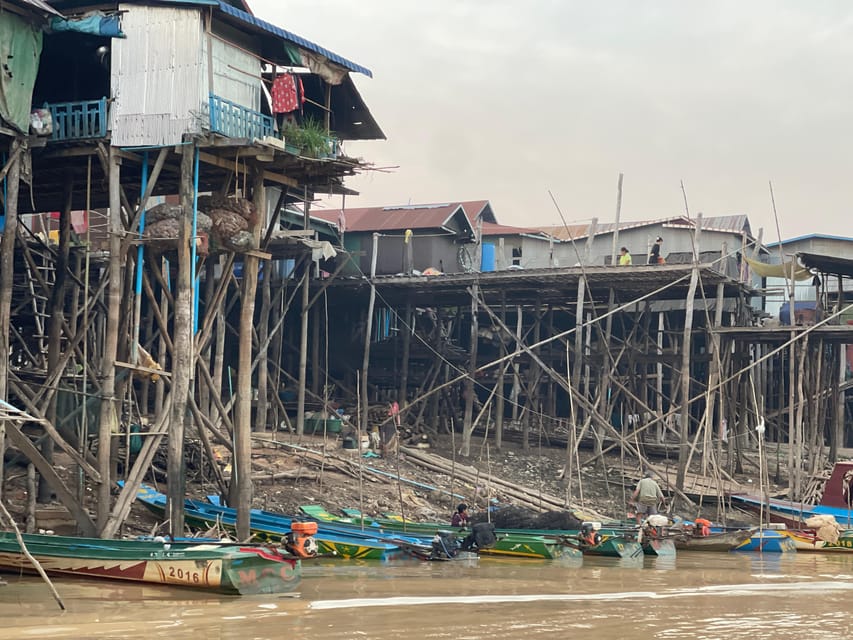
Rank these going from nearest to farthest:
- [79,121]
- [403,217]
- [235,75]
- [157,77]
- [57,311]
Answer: [157,77] < [79,121] < [235,75] < [57,311] < [403,217]

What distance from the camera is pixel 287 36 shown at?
17.8m

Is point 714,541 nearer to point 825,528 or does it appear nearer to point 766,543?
point 766,543

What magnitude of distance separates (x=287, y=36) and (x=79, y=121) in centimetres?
335

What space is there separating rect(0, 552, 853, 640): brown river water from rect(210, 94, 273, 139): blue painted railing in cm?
636

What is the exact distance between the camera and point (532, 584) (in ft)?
51.5

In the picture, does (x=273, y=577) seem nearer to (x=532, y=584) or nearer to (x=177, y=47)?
(x=532, y=584)

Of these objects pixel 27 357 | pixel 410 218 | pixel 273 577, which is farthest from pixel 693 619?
Answer: pixel 410 218

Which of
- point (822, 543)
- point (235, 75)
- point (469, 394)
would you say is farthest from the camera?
point (469, 394)

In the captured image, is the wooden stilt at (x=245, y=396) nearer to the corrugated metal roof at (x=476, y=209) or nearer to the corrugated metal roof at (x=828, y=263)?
the corrugated metal roof at (x=828, y=263)

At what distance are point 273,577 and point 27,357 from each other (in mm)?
10966

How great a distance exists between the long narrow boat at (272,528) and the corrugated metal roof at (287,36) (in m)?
7.24

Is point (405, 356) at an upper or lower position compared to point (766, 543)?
upper

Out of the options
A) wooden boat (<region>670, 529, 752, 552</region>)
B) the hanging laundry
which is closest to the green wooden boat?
wooden boat (<region>670, 529, 752, 552</region>)

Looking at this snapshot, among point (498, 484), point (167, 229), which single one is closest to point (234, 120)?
point (167, 229)
